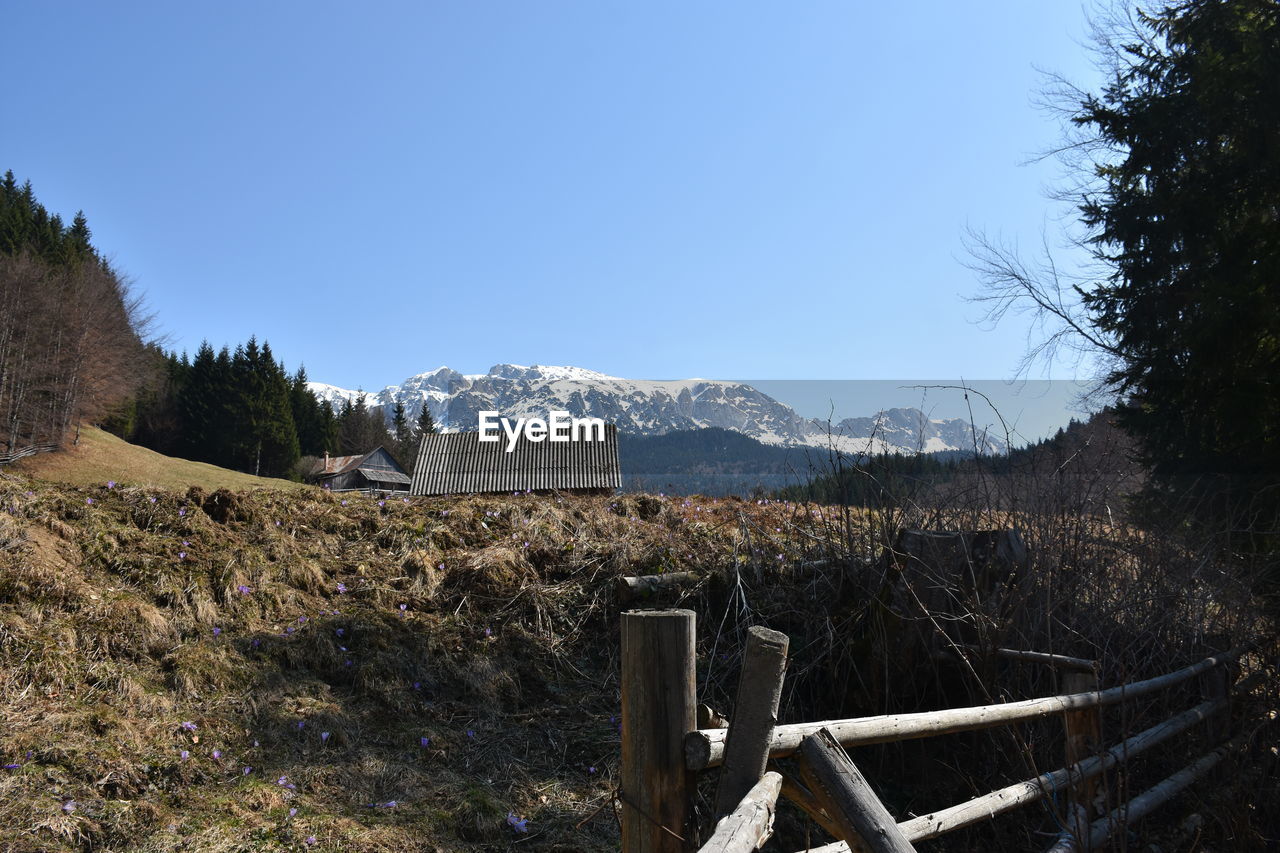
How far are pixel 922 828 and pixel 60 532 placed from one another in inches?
250

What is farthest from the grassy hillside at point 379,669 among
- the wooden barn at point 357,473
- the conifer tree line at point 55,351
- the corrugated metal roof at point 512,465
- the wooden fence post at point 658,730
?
Result: the wooden barn at point 357,473

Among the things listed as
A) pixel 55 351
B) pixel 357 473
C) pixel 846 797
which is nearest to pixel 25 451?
pixel 55 351

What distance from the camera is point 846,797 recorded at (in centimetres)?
195

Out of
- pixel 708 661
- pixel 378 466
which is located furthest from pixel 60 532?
pixel 378 466

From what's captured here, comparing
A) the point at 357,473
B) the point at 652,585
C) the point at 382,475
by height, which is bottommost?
the point at 652,585

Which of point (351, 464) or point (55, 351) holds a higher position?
point (55, 351)

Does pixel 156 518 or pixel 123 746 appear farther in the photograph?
pixel 156 518

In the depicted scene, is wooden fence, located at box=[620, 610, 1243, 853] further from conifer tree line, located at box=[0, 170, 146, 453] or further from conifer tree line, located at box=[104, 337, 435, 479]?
conifer tree line, located at box=[104, 337, 435, 479]

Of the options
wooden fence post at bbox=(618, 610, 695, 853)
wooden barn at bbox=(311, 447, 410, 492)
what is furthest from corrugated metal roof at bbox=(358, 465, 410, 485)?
wooden fence post at bbox=(618, 610, 695, 853)

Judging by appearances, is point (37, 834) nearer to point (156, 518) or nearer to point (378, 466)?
point (156, 518)

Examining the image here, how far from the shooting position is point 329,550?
6.73 m

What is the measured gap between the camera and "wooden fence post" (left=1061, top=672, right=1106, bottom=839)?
323cm

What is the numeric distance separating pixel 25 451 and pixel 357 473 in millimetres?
28140

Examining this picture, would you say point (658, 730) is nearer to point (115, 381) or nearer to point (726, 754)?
point (726, 754)
